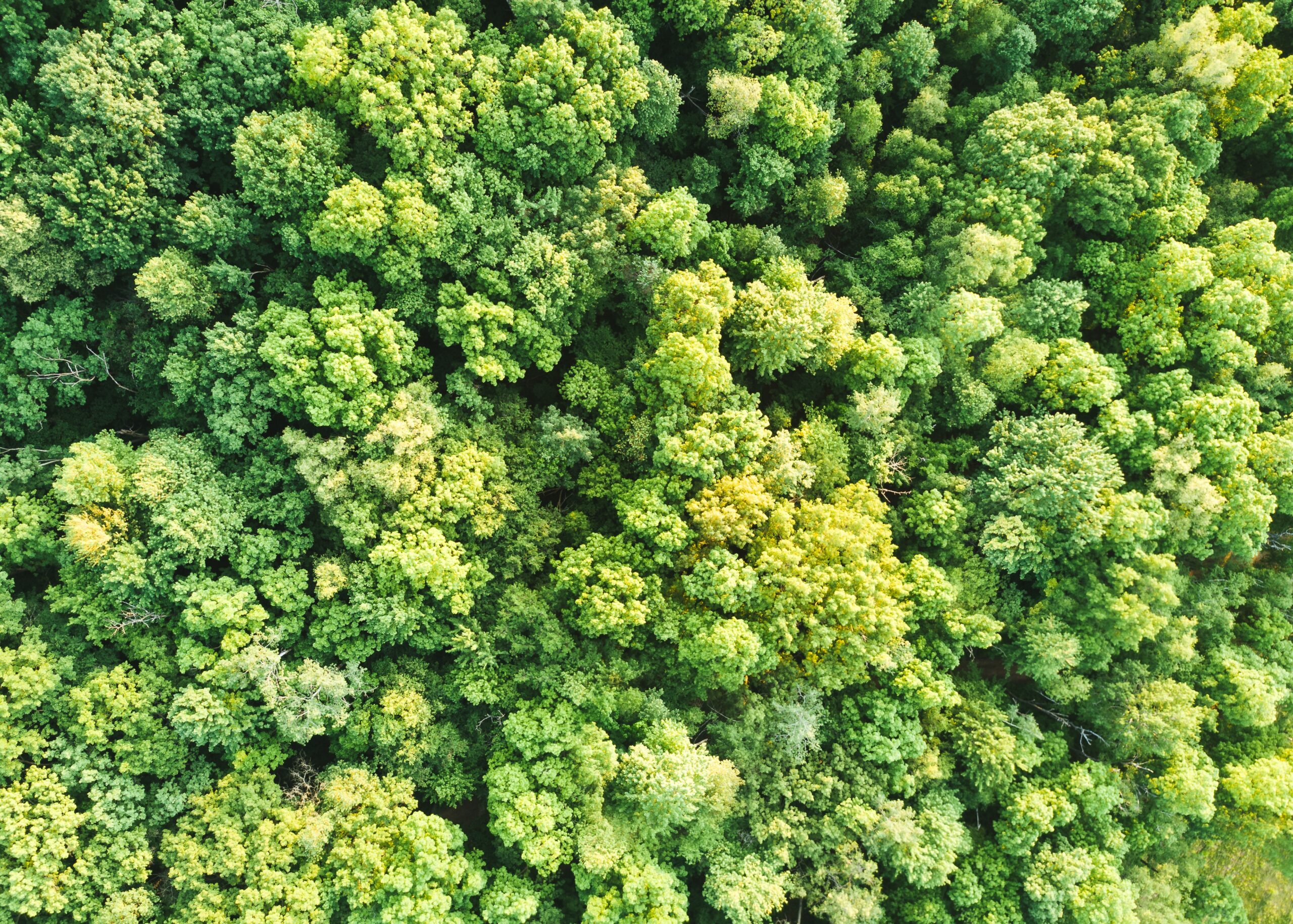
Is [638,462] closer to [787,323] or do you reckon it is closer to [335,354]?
[787,323]

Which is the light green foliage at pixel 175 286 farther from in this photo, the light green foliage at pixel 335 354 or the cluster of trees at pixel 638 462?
the light green foliage at pixel 335 354

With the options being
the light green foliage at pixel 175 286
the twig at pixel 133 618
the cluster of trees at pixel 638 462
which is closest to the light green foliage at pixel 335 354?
the cluster of trees at pixel 638 462

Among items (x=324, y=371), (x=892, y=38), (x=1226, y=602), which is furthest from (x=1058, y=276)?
(x=324, y=371)

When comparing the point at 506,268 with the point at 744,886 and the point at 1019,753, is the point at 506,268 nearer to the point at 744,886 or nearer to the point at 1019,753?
the point at 744,886

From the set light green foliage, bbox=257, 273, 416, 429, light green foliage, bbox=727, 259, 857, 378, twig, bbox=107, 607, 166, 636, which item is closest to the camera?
light green foliage, bbox=257, 273, 416, 429

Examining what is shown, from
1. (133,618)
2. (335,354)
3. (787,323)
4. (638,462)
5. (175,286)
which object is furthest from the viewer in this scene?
(638,462)

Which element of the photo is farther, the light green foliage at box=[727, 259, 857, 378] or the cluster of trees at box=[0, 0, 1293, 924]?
the light green foliage at box=[727, 259, 857, 378]

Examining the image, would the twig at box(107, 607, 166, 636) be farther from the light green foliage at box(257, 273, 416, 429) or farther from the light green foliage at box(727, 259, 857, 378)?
the light green foliage at box(727, 259, 857, 378)

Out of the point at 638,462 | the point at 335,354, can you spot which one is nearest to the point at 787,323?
the point at 638,462

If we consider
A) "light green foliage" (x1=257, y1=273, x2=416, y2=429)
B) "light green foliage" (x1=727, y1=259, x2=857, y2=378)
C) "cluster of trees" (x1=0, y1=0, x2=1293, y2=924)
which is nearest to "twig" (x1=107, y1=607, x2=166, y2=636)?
"cluster of trees" (x1=0, y1=0, x2=1293, y2=924)
